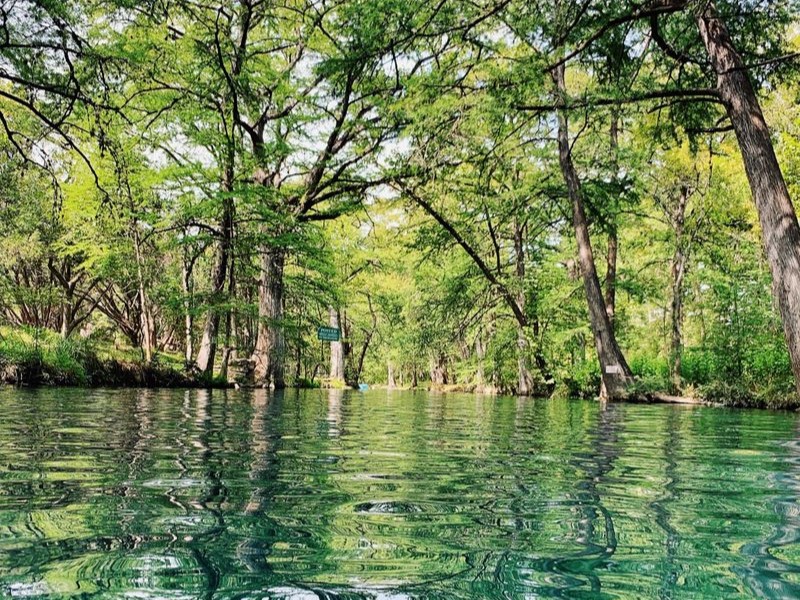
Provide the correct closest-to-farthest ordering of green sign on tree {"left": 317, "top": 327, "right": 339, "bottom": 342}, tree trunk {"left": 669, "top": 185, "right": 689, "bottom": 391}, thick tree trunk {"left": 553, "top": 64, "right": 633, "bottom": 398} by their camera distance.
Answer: thick tree trunk {"left": 553, "top": 64, "right": 633, "bottom": 398} → tree trunk {"left": 669, "top": 185, "right": 689, "bottom": 391} → green sign on tree {"left": 317, "top": 327, "right": 339, "bottom": 342}

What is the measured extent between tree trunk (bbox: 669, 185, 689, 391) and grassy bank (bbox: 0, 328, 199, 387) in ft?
38.1

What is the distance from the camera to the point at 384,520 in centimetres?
204

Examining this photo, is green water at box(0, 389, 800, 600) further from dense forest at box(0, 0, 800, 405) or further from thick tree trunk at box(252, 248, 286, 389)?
thick tree trunk at box(252, 248, 286, 389)

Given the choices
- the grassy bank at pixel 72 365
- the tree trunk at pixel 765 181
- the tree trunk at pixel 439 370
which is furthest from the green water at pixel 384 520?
the tree trunk at pixel 439 370

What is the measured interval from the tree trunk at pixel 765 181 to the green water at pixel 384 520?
9.93 ft

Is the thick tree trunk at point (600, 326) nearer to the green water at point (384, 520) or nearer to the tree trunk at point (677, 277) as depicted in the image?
the tree trunk at point (677, 277)

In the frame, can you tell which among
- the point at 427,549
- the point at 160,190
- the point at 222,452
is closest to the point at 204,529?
the point at 427,549

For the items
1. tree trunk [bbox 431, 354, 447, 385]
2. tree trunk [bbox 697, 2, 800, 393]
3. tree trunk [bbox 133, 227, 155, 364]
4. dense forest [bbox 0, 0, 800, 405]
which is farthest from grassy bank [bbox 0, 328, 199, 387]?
tree trunk [bbox 431, 354, 447, 385]

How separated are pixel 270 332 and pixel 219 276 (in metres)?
2.96

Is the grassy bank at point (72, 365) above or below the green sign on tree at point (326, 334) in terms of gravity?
below

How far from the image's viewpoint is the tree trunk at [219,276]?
13.4m

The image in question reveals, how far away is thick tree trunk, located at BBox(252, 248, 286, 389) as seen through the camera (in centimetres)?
1638

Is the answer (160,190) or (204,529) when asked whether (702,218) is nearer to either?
(160,190)

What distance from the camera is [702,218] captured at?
46.9ft
